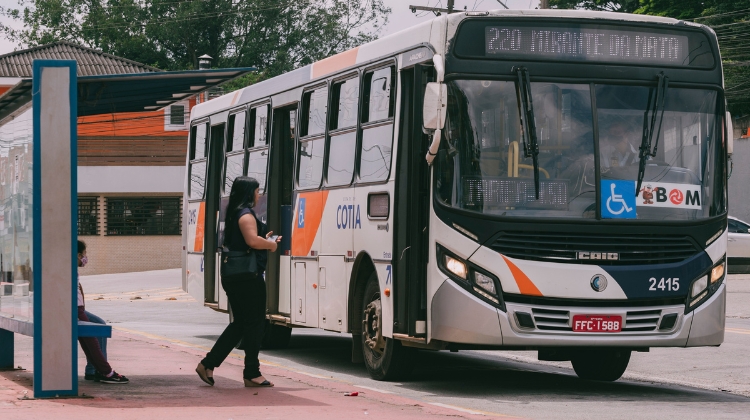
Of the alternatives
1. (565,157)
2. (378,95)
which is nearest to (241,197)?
(378,95)

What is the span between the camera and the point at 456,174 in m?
10.9

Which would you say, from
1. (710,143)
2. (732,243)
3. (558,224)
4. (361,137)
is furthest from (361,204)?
(732,243)

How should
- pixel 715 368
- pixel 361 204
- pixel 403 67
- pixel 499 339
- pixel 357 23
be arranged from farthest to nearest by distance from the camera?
pixel 357 23
pixel 715 368
pixel 361 204
pixel 403 67
pixel 499 339

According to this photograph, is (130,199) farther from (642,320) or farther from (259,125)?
(642,320)

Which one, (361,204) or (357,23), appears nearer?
(361,204)

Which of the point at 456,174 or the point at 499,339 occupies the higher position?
the point at 456,174

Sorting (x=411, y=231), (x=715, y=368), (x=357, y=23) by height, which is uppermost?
(x=357, y=23)

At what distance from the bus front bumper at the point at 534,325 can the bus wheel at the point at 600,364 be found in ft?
4.62

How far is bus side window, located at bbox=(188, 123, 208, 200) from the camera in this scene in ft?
59.9

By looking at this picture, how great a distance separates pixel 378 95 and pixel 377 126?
12.6 inches

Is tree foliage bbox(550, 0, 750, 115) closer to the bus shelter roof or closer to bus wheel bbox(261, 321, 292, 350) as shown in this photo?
bus wheel bbox(261, 321, 292, 350)

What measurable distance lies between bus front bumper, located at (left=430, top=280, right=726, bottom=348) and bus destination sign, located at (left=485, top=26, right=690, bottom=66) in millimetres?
2097

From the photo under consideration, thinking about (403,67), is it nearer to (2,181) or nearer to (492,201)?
(492,201)

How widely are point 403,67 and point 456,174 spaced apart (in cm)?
130
